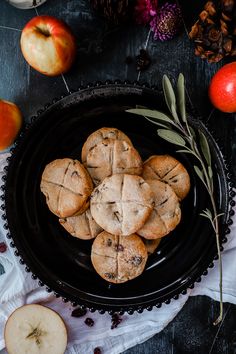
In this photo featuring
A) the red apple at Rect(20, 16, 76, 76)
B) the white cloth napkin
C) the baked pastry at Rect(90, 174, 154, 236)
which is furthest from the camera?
the white cloth napkin

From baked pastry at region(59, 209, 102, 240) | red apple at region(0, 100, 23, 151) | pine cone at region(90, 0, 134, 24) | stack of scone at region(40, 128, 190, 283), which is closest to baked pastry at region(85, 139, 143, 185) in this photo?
stack of scone at region(40, 128, 190, 283)

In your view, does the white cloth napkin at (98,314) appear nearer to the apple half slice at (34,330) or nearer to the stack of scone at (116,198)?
the apple half slice at (34,330)

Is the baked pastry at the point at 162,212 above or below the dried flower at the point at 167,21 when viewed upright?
below

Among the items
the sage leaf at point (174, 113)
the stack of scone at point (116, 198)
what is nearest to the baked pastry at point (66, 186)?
the stack of scone at point (116, 198)

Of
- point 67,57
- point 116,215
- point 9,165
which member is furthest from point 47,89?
point 116,215

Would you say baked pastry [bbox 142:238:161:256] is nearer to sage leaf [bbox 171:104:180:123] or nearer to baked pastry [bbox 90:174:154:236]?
baked pastry [bbox 90:174:154:236]

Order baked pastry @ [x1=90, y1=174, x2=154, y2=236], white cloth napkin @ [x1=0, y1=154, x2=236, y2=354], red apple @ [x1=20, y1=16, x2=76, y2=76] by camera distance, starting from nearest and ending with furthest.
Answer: baked pastry @ [x1=90, y1=174, x2=154, y2=236], red apple @ [x1=20, y1=16, x2=76, y2=76], white cloth napkin @ [x1=0, y1=154, x2=236, y2=354]

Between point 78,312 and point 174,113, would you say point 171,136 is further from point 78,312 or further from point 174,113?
point 78,312
